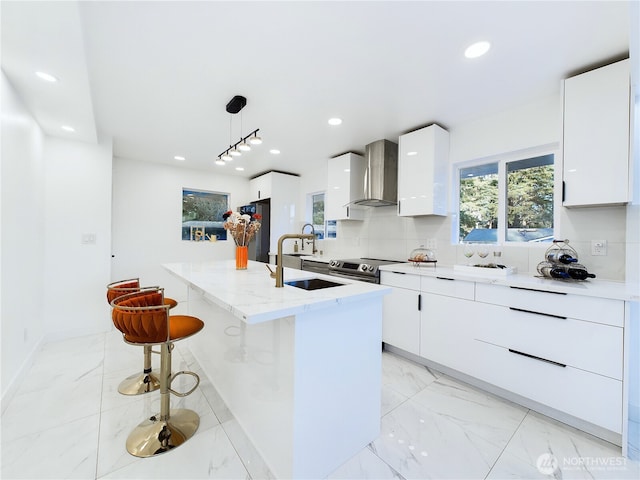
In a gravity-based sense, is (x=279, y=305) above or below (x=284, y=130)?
below

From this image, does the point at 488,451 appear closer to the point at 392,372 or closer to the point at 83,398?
the point at 392,372

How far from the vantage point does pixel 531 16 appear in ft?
4.91

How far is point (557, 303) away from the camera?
1.79 metres

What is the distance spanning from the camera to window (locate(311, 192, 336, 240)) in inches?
182

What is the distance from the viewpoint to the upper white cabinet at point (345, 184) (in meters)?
3.80

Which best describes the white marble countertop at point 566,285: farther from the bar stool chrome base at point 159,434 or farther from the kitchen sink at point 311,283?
the bar stool chrome base at point 159,434

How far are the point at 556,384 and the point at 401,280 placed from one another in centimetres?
131

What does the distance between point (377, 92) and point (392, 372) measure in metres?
2.46

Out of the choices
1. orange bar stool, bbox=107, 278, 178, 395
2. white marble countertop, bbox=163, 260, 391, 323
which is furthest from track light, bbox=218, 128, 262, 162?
orange bar stool, bbox=107, 278, 178, 395

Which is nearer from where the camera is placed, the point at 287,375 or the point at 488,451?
the point at 287,375

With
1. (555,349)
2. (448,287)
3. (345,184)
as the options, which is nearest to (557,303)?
(555,349)

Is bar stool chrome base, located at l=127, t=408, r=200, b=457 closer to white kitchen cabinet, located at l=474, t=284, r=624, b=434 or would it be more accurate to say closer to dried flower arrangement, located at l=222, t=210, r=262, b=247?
dried flower arrangement, located at l=222, t=210, r=262, b=247

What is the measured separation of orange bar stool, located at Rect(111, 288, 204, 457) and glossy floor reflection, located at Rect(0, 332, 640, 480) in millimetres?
60

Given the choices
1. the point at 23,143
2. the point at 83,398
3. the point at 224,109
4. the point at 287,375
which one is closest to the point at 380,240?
the point at 224,109
